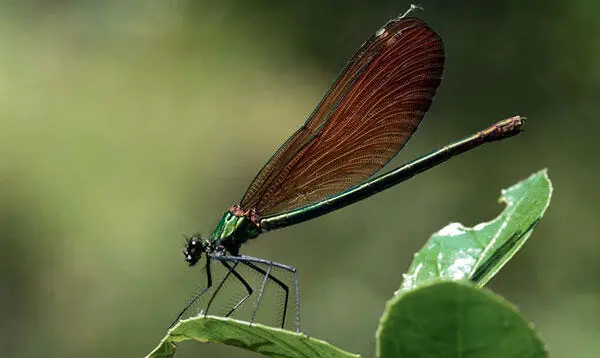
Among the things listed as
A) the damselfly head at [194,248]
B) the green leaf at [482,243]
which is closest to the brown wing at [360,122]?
the damselfly head at [194,248]

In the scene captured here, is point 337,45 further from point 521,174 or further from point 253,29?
point 521,174

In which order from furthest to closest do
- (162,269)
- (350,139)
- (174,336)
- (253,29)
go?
1. (253,29)
2. (162,269)
3. (350,139)
4. (174,336)

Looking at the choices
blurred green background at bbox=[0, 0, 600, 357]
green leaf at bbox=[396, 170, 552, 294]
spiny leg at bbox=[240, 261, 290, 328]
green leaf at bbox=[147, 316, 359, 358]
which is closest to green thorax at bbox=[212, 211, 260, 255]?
spiny leg at bbox=[240, 261, 290, 328]

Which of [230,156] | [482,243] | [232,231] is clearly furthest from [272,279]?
[230,156]

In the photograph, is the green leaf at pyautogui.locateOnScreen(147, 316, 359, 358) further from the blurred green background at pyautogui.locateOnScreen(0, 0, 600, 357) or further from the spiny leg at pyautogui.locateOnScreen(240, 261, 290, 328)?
the blurred green background at pyautogui.locateOnScreen(0, 0, 600, 357)

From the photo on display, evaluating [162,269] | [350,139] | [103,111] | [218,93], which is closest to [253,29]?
[218,93]

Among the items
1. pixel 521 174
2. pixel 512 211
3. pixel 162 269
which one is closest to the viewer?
pixel 512 211

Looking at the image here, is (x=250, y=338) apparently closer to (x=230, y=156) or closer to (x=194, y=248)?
(x=194, y=248)
